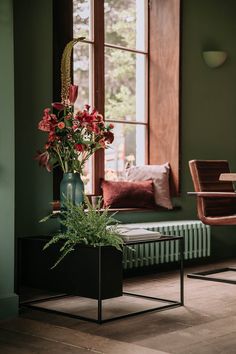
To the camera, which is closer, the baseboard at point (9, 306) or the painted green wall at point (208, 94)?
the baseboard at point (9, 306)

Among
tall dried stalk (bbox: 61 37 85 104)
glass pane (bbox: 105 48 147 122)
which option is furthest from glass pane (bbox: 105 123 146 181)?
tall dried stalk (bbox: 61 37 85 104)

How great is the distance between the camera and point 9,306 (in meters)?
4.16

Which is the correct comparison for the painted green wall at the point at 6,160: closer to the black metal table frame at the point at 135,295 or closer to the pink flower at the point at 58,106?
the black metal table frame at the point at 135,295

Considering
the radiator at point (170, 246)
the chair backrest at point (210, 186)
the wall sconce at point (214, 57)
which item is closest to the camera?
the radiator at point (170, 246)

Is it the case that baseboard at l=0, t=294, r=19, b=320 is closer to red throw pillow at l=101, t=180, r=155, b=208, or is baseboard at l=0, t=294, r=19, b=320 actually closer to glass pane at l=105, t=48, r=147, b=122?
red throw pillow at l=101, t=180, r=155, b=208

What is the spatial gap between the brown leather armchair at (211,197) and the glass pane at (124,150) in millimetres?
827

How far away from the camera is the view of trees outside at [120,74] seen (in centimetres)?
603

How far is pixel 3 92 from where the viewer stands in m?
4.11

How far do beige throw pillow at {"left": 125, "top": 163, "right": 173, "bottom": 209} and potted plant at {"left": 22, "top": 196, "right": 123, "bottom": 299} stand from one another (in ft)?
6.61

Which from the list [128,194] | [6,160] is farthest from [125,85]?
[6,160]

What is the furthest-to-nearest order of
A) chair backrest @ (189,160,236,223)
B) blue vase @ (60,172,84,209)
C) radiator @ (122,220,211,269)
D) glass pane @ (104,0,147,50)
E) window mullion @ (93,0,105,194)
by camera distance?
glass pane @ (104,0,147,50), window mullion @ (93,0,105,194), chair backrest @ (189,160,236,223), radiator @ (122,220,211,269), blue vase @ (60,172,84,209)

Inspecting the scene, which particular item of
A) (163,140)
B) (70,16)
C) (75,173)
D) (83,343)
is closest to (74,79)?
(70,16)

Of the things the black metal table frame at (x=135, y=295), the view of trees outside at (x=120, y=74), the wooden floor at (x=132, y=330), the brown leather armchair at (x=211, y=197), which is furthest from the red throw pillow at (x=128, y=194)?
the wooden floor at (x=132, y=330)

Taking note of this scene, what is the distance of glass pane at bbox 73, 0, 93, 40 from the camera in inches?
234
